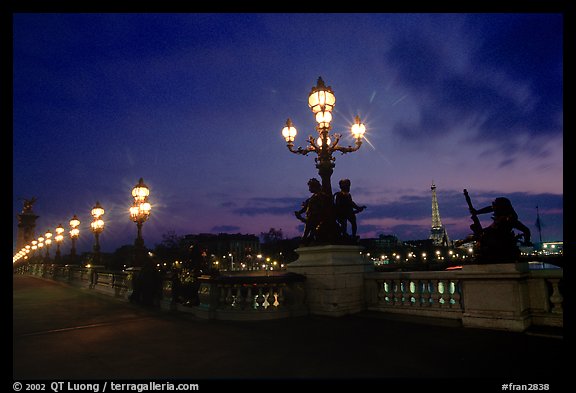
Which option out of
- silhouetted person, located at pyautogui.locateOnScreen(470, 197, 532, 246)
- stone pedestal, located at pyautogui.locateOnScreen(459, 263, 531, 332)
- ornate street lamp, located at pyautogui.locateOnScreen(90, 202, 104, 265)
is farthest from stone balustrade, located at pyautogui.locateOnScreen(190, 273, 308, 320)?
ornate street lamp, located at pyautogui.locateOnScreen(90, 202, 104, 265)

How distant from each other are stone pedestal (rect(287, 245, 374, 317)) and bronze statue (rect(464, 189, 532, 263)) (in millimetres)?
3075

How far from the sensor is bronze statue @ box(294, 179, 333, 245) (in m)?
9.41

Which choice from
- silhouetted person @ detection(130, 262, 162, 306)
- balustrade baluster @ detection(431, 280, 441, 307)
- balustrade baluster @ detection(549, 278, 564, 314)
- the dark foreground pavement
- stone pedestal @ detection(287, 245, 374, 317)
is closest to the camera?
the dark foreground pavement

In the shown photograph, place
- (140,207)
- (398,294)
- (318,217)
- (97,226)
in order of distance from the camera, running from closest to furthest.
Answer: (398,294), (318,217), (140,207), (97,226)

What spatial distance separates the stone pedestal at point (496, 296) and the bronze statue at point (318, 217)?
11.9 feet

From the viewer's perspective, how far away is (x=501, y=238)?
6.71 meters

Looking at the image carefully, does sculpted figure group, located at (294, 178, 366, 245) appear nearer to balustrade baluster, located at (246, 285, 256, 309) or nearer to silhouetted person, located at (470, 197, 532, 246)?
balustrade baluster, located at (246, 285, 256, 309)

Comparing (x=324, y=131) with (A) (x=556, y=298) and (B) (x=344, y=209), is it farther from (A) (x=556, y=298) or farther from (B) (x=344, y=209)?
(A) (x=556, y=298)

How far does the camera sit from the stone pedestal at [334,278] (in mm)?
8562

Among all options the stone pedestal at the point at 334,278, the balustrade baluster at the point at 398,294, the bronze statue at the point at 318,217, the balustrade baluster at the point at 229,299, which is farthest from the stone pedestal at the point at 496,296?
the balustrade baluster at the point at 229,299

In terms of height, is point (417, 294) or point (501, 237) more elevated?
point (501, 237)

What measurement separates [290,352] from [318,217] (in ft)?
15.8

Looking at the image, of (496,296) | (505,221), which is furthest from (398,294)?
Answer: (505,221)

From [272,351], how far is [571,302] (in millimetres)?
4566
